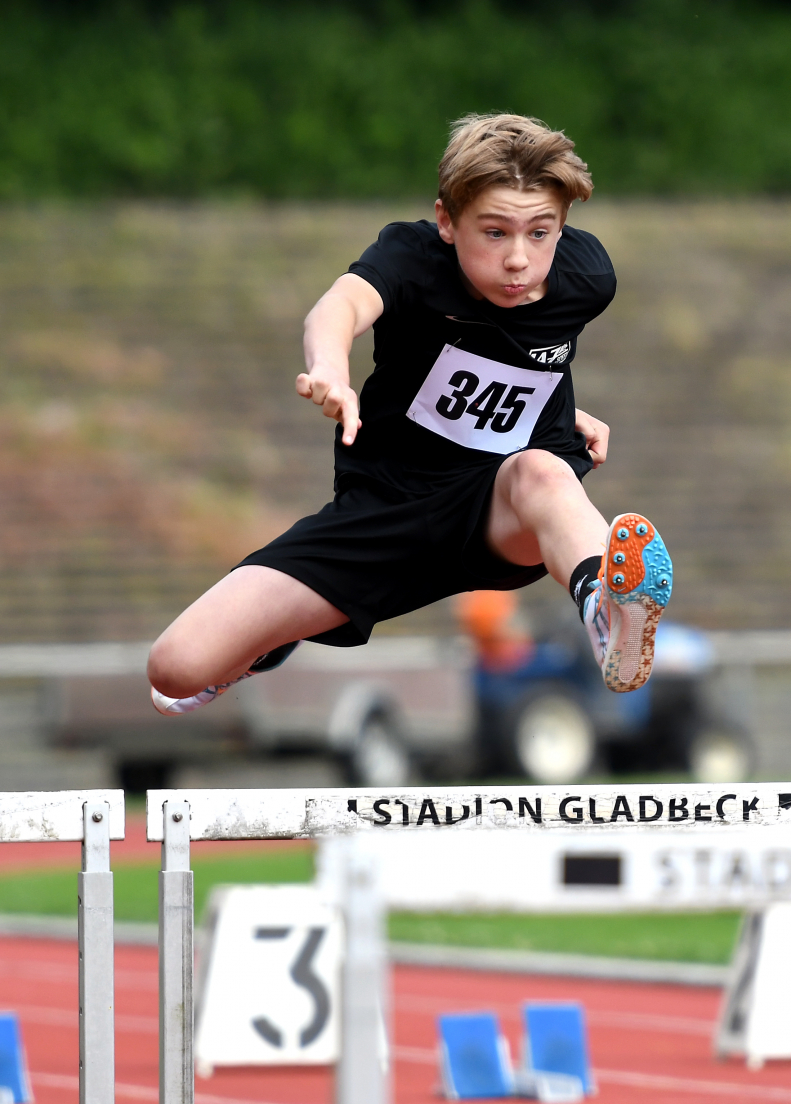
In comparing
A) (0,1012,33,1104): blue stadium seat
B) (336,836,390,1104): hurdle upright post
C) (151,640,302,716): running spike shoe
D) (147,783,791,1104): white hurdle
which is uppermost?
(151,640,302,716): running spike shoe

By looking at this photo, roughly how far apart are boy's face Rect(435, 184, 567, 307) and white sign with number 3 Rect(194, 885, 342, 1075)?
3.01 metres

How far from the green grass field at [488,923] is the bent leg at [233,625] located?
5.80 m

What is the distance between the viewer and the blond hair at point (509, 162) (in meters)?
3.23

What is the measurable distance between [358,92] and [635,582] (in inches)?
799

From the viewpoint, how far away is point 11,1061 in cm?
565

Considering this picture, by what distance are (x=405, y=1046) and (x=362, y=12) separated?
19.5 m

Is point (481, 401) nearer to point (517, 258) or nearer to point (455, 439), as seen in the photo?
point (455, 439)

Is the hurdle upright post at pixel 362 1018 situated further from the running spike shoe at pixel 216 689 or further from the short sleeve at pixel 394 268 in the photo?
the short sleeve at pixel 394 268

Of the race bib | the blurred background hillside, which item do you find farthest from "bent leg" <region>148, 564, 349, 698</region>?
the blurred background hillside

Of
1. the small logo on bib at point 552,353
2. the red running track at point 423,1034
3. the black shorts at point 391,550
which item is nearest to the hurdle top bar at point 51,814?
the black shorts at point 391,550

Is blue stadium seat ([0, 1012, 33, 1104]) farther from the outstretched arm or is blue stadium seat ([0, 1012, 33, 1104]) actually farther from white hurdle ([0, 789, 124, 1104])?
the outstretched arm

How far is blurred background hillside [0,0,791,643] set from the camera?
17234mm

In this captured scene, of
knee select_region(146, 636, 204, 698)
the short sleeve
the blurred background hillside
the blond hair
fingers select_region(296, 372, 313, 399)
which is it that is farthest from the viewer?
the blurred background hillside

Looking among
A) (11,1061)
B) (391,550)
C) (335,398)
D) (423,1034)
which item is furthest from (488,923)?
(335,398)
